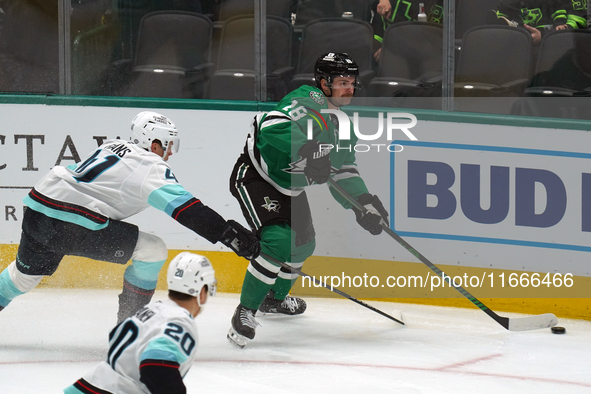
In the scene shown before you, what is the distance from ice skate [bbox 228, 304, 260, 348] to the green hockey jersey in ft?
1.86

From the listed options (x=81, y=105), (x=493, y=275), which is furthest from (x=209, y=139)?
(x=493, y=275)

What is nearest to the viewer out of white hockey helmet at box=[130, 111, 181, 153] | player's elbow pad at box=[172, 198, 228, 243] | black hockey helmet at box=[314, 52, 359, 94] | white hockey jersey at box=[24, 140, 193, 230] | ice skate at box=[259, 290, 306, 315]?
player's elbow pad at box=[172, 198, 228, 243]

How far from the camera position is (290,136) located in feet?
10.1

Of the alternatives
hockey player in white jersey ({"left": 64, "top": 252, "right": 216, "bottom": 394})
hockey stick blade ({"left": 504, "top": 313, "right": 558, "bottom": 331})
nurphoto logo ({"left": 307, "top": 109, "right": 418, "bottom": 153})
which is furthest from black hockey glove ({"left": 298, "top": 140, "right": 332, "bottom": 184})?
hockey player in white jersey ({"left": 64, "top": 252, "right": 216, "bottom": 394})

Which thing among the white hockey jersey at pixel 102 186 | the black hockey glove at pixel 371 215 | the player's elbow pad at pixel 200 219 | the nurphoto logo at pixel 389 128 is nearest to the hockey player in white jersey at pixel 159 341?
the player's elbow pad at pixel 200 219

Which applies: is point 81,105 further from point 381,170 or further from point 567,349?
point 567,349

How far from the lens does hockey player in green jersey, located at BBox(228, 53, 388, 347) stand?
310 centimetres

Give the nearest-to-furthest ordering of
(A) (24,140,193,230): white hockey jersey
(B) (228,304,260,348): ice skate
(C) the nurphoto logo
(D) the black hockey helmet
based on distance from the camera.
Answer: (A) (24,140,193,230): white hockey jersey
(B) (228,304,260,348): ice skate
(D) the black hockey helmet
(C) the nurphoto logo

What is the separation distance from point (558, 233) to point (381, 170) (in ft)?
3.04

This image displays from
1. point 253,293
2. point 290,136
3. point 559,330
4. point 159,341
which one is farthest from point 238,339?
point 159,341

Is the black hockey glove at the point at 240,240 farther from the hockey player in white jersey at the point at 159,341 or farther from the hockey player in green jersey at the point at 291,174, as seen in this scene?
the hockey player in white jersey at the point at 159,341

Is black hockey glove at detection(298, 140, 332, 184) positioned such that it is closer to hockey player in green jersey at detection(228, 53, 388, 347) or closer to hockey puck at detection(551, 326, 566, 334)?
hockey player in green jersey at detection(228, 53, 388, 347)

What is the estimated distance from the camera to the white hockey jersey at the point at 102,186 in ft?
8.72

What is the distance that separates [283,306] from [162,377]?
87.3 inches
